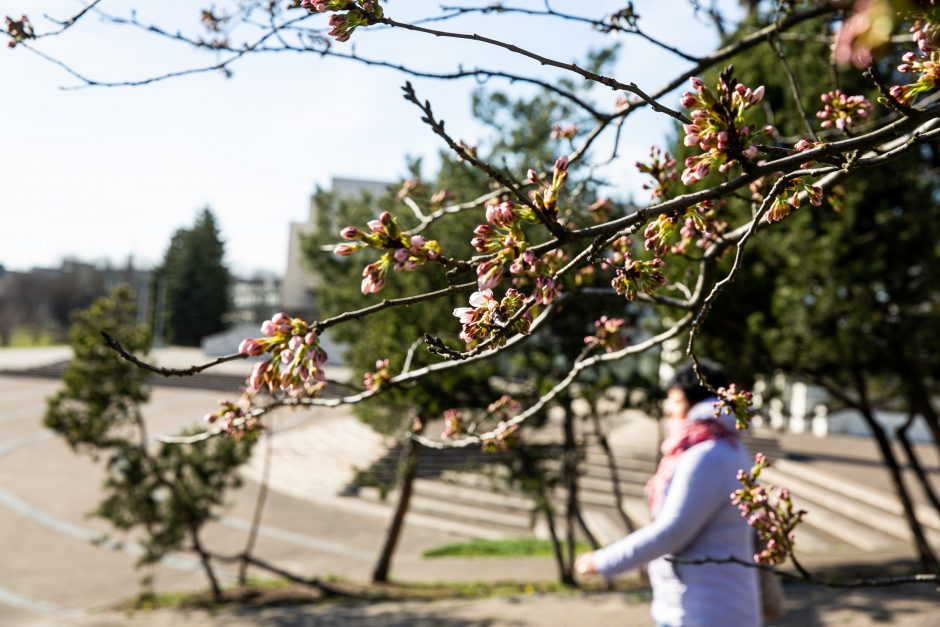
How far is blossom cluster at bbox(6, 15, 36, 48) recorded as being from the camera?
2.51m

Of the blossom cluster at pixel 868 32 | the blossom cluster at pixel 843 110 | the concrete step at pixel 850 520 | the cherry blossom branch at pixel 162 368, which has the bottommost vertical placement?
the concrete step at pixel 850 520

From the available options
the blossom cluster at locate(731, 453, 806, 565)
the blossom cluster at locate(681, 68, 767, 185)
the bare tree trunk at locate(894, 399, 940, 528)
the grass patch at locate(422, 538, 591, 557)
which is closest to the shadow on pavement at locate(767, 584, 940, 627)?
the bare tree trunk at locate(894, 399, 940, 528)

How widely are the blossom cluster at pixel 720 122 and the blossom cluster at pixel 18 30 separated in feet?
7.42

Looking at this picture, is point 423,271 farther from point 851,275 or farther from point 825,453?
point 825,453

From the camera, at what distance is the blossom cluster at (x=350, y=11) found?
150 centimetres

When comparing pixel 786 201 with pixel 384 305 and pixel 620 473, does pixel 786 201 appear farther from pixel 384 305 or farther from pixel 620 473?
pixel 620 473

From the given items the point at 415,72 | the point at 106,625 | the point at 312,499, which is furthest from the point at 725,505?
the point at 312,499

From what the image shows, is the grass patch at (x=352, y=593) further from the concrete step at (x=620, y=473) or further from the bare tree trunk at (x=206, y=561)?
the concrete step at (x=620, y=473)

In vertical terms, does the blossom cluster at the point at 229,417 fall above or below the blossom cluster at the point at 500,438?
above


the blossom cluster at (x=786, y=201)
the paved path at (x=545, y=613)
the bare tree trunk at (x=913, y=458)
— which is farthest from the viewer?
the bare tree trunk at (x=913, y=458)

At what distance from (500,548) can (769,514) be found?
1034 centimetres

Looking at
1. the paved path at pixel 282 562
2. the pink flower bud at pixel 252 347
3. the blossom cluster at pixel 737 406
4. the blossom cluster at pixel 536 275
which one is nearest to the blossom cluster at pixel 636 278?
the blossom cluster at pixel 536 275

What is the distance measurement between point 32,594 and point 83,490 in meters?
5.90

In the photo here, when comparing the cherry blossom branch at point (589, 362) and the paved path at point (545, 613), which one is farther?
the paved path at point (545, 613)
